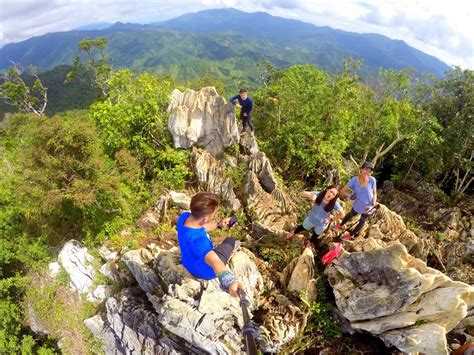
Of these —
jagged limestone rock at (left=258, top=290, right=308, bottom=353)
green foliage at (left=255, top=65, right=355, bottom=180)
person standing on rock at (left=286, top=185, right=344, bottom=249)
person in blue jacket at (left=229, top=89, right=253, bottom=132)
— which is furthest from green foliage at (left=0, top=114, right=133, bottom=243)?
green foliage at (left=255, top=65, right=355, bottom=180)

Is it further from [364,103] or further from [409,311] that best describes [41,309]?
[364,103]

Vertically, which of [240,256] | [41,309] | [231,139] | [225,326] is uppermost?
[231,139]

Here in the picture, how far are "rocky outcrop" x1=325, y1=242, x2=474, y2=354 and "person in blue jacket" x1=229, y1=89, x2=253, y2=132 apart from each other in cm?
801

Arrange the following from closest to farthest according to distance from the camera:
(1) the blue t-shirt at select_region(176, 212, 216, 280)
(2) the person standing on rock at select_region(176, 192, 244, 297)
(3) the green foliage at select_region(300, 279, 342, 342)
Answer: (2) the person standing on rock at select_region(176, 192, 244, 297) < (1) the blue t-shirt at select_region(176, 212, 216, 280) < (3) the green foliage at select_region(300, 279, 342, 342)

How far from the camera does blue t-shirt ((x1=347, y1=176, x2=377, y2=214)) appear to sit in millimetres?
8766

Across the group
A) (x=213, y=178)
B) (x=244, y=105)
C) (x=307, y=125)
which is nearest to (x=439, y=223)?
(x=307, y=125)

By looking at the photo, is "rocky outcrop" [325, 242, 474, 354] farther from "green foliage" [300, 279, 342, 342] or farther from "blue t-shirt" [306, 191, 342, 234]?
"blue t-shirt" [306, 191, 342, 234]

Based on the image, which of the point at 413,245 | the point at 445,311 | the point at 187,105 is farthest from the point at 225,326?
the point at 187,105

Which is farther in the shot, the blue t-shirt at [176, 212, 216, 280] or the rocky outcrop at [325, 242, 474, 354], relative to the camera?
the rocky outcrop at [325, 242, 474, 354]

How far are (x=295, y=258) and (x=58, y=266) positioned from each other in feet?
30.3

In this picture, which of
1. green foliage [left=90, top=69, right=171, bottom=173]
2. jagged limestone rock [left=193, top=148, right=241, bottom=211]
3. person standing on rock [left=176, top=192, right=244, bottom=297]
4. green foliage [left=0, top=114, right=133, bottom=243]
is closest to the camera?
person standing on rock [left=176, top=192, right=244, bottom=297]

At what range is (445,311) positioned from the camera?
293 inches

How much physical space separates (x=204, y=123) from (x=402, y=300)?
985 cm

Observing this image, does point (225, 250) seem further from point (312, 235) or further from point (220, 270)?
point (312, 235)
